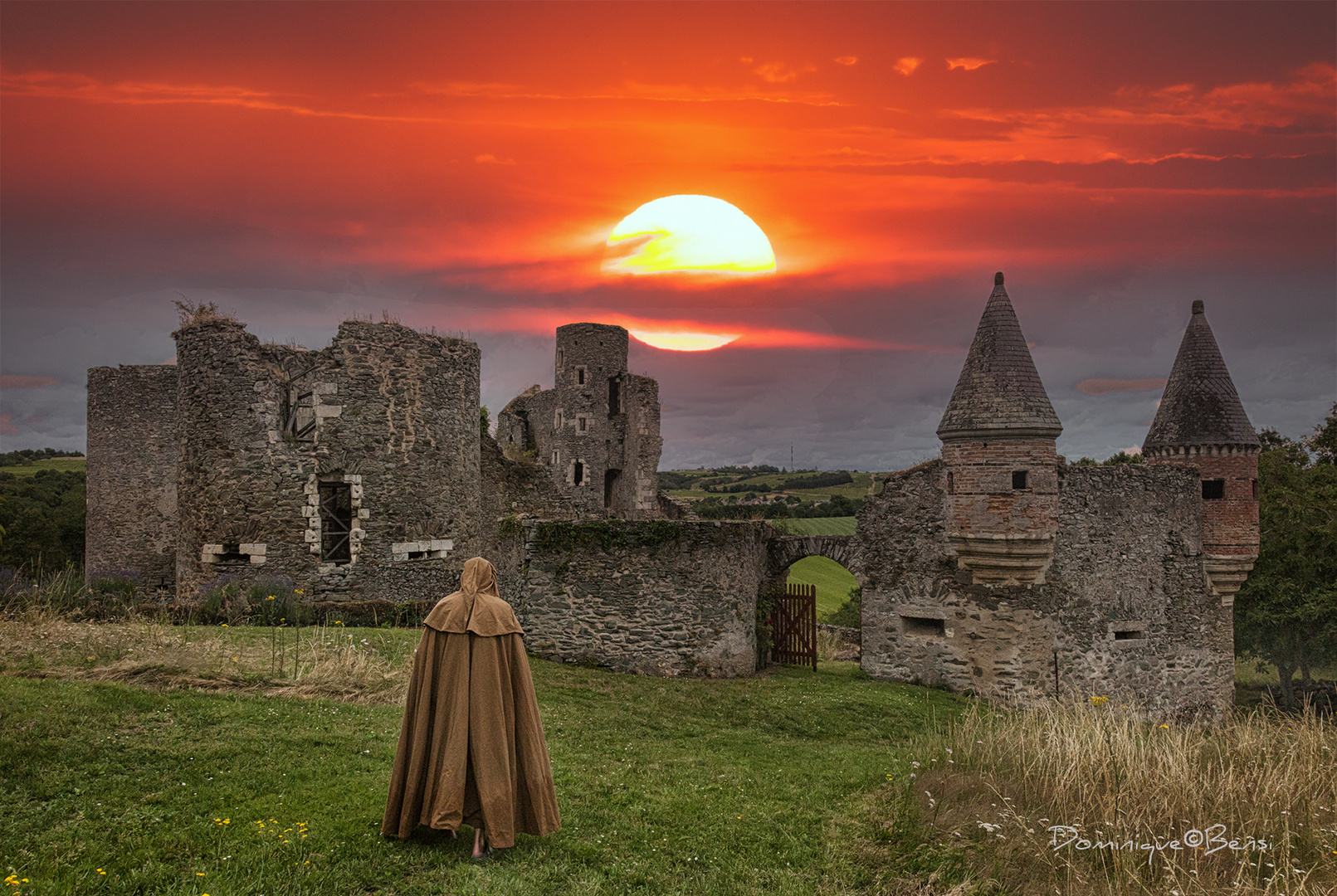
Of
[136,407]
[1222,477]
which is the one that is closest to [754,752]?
[1222,477]

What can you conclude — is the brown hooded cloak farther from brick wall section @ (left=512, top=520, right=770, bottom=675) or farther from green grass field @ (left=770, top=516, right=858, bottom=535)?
green grass field @ (left=770, top=516, right=858, bottom=535)

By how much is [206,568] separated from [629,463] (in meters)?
24.6

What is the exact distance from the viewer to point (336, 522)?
766 inches

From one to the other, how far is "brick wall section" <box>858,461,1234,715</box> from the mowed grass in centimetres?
2050

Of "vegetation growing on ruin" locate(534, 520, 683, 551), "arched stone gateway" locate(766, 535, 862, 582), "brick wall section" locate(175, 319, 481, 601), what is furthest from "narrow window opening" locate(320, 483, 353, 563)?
"arched stone gateway" locate(766, 535, 862, 582)

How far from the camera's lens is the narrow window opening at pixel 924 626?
18.2m

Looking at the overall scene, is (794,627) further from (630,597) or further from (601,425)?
(601,425)

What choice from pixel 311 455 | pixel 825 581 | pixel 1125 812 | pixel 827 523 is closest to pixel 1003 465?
pixel 1125 812

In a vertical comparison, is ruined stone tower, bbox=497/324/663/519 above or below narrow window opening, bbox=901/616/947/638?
above

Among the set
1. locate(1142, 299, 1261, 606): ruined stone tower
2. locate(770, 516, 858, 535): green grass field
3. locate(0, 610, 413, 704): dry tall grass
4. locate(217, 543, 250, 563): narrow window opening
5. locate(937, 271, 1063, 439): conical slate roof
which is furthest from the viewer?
locate(770, 516, 858, 535): green grass field

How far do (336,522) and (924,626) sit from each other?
13983mm

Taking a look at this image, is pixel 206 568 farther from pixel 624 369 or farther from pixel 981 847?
pixel 624 369

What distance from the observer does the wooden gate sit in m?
19.1

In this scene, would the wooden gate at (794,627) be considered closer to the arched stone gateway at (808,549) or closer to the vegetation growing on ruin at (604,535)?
the arched stone gateway at (808,549)
